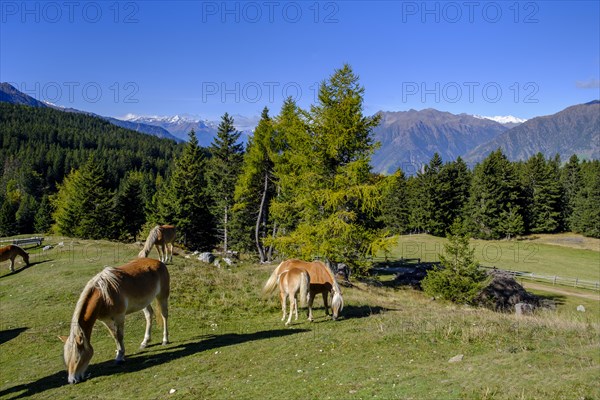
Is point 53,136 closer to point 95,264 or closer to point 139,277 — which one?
point 95,264

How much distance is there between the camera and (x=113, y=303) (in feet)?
30.1

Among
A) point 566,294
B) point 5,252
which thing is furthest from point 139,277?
point 566,294

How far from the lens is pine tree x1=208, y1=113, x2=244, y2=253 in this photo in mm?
45250

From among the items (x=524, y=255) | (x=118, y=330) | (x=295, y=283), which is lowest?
(x=524, y=255)

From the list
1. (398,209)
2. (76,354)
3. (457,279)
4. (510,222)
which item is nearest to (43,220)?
(398,209)

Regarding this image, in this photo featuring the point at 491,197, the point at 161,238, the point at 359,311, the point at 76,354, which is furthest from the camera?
the point at 491,197

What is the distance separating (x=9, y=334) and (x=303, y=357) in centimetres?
1073

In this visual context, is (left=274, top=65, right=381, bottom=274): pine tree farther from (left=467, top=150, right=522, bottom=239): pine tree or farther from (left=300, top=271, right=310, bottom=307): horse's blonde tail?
(left=467, top=150, right=522, bottom=239): pine tree

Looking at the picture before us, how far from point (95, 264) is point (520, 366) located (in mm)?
22298

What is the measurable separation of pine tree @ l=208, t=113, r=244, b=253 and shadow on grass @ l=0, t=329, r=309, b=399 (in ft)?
110

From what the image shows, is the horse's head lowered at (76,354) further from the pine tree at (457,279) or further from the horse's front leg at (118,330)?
the pine tree at (457,279)

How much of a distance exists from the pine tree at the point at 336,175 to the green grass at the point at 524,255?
24604 millimetres

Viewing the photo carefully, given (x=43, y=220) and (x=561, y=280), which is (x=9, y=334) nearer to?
(x=561, y=280)

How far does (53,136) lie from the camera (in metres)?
180
